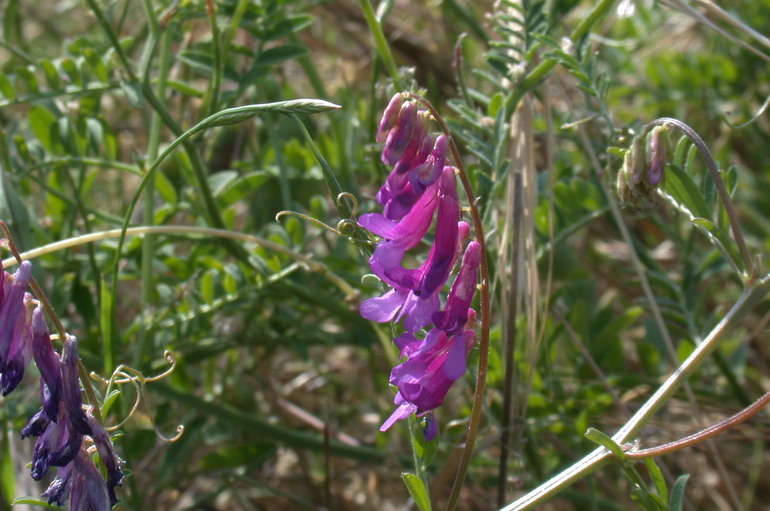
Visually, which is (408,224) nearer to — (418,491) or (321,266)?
(418,491)

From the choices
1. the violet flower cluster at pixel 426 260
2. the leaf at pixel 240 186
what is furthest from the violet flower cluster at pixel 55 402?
the leaf at pixel 240 186

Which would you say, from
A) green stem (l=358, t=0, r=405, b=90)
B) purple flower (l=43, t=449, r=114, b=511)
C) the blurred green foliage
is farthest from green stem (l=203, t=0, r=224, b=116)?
purple flower (l=43, t=449, r=114, b=511)

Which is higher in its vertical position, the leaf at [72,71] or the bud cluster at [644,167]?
the bud cluster at [644,167]

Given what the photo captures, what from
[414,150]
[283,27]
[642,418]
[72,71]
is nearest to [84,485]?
[414,150]

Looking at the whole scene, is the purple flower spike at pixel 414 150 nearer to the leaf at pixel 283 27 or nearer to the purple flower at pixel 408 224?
the purple flower at pixel 408 224

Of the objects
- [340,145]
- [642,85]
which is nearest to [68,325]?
[340,145]
